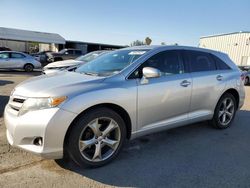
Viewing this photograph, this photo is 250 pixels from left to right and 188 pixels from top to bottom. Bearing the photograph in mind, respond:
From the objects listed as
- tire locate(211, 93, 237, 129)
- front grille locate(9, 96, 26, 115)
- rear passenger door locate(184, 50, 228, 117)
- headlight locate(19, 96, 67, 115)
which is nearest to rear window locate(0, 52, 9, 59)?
front grille locate(9, 96, 26, 115)

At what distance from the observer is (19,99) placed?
330 cm

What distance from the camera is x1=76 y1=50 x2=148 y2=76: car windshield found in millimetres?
3949

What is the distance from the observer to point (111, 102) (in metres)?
3.41

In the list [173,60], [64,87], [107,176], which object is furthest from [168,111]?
[64,87]

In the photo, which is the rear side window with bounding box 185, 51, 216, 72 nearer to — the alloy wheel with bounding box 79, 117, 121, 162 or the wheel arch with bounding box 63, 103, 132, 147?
the wheel arch with bounding box 63, 103, 132, 147

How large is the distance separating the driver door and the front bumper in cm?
113

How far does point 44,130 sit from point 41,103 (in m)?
0.32

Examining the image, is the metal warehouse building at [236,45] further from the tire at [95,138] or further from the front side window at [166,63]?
the tire at [95,138]

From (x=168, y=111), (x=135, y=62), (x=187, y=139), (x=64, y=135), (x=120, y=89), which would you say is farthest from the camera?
(x=187, y=139)

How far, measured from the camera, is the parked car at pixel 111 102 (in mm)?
3078

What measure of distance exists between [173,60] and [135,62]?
2.77ft

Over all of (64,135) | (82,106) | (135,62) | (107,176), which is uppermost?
(135,62)

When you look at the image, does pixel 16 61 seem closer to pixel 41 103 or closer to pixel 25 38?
pixel 41 103

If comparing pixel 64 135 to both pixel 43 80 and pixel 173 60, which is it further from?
pixel 173 60
